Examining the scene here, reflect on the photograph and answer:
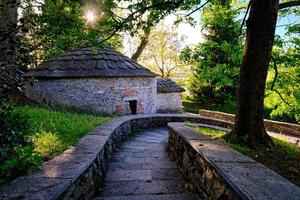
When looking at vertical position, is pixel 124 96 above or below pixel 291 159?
above

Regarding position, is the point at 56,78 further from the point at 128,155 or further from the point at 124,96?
the point at 128,155

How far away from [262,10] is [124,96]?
344 inches

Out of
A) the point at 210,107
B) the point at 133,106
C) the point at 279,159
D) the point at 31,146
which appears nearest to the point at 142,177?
the point at 31,146

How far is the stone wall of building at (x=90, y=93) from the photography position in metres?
12.1

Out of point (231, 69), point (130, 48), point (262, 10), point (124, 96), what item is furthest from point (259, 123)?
point (130, 48)

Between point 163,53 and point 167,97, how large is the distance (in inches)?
597

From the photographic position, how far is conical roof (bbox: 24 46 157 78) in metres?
12.0

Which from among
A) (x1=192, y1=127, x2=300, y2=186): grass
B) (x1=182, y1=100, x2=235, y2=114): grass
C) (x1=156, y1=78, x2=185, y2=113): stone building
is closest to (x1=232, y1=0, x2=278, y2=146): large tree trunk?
(x1=192, y1=127, x2=300, y2=186): grass

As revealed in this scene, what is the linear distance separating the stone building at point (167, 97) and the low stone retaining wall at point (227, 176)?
17.5 meters

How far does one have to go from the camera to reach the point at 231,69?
9.73 meters

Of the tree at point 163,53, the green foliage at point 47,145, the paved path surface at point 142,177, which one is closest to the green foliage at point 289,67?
the paved path surface at point 142,177

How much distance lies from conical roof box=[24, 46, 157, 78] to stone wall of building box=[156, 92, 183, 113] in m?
8.47

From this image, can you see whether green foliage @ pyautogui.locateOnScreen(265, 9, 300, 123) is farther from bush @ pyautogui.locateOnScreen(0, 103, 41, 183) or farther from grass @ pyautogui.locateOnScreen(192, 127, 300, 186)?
bush @ pyautogui.locateOnScreen(0, 103, 41, 183)

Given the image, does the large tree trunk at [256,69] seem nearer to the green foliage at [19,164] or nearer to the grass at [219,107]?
the green foliage at [19,164]
